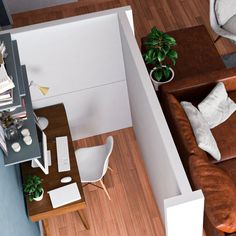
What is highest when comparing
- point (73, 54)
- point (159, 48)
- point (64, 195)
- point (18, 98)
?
point (18, 98)

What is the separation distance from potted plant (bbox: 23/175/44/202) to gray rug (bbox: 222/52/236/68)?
2.72 meters

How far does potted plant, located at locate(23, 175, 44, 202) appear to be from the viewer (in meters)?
3.30

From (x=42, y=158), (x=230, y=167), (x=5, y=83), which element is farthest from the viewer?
(x=230, y=167)

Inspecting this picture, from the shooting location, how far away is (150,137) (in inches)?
129

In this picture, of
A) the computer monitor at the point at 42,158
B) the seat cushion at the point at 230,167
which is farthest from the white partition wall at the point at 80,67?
the seat cushion at the point at 230,167

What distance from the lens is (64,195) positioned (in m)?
3.32

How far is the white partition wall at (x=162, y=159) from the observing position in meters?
2.55

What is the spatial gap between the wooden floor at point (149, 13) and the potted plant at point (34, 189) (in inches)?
107

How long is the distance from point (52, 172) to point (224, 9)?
2622 mm

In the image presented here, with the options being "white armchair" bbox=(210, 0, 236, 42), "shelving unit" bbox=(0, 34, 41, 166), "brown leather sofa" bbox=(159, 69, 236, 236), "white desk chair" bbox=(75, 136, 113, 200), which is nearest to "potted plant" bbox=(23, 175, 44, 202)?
"shelving unit" bbox=(0, 34, 41, 166)

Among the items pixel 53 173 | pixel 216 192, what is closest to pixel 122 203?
pixel 53 173

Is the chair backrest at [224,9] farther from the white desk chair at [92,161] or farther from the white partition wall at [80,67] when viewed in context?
the white desk chair at [92,161]

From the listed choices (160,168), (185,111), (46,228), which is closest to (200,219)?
(160,168)

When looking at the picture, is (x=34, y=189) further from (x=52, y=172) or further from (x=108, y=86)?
(x=108, y=86)
